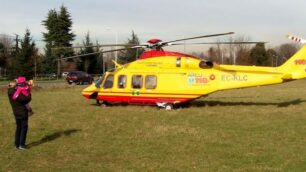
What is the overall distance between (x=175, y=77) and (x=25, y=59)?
4173 centimetres

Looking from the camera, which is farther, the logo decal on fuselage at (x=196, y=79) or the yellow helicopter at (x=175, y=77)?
the logo decal on fuselage at (x=196, y=79)

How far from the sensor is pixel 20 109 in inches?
405

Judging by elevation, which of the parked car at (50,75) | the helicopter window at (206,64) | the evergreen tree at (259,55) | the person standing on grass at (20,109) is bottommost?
the person standing on grass at (20,109)

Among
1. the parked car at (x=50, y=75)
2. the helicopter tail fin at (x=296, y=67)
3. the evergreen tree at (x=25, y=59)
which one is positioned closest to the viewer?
the helicopter tail fin at (x=296, y=67)

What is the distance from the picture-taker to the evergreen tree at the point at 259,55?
297 ft

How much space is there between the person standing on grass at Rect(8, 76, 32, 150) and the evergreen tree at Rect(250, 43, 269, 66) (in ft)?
274

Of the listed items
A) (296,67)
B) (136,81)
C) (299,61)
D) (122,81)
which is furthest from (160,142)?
(299,61)

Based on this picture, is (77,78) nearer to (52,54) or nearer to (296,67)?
(52,54)

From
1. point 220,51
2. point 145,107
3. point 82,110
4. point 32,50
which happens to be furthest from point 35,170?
point 220,51

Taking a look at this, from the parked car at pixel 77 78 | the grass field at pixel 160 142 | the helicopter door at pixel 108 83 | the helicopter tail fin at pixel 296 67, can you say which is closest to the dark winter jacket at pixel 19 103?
the grass field at pixel 160 142

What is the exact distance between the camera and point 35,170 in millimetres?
8406

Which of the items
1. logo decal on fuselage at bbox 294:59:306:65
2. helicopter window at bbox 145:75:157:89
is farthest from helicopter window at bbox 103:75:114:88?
logo decal on fuselage at bbox 294:59:306:65

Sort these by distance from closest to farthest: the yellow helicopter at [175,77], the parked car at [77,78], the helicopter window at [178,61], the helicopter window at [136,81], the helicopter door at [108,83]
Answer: the yellow helicopter at [175,77] < the helicopter window at [178,61] < the helicopter window at [136,81] < the helicopter door at [108,83] < the parked car at [77,78]

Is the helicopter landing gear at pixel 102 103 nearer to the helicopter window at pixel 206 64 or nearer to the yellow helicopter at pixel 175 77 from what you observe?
the yellow helicopter at pixel 175 77
